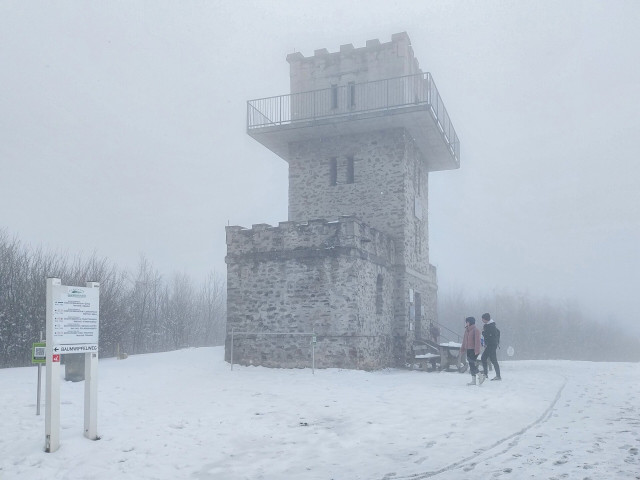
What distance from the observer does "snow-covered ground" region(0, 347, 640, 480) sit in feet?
24.6

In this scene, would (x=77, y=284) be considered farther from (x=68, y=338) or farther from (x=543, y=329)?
(x=543, y=329)

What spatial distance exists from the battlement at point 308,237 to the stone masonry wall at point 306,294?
0.03m

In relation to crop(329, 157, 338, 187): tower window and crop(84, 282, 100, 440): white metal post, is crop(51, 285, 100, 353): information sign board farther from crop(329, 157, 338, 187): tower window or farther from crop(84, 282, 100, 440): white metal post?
crop(329, 157, 338, 187): tower window

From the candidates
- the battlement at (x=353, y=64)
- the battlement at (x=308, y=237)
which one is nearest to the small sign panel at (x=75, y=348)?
the battlement at (x=308, y=237)

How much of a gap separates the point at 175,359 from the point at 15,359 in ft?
29.6

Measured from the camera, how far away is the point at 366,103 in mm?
21547

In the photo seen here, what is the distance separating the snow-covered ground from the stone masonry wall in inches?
108

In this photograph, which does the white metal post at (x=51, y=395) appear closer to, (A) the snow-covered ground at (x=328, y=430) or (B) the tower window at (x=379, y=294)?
(A) the snow-covered ground at (x=328, y=430)

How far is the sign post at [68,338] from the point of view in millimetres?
8250

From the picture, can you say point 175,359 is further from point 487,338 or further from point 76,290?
point 76,290

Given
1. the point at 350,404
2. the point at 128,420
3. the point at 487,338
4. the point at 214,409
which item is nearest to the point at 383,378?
the point at 487,338

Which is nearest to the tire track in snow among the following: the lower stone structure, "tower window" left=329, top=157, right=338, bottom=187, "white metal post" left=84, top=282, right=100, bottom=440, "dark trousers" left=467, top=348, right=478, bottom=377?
"dark trousers" left=467, top=348, right=478, bottom=377

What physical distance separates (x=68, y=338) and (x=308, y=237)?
10.3 metres

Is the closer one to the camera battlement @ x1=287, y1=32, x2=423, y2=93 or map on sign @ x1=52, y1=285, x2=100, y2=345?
map on sign @ x1=52, y1=285, x2=100, y2=345
